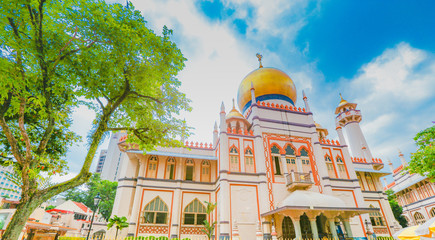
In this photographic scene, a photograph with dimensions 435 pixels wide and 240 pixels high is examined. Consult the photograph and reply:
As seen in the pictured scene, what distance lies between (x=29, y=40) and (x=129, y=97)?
3.37 meters

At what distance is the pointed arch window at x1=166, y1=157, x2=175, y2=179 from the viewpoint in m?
16.9

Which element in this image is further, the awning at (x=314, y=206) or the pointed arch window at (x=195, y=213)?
the pointed arch window at (x=195, y=213)

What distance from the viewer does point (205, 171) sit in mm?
17719

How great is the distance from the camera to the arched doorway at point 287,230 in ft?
46.6

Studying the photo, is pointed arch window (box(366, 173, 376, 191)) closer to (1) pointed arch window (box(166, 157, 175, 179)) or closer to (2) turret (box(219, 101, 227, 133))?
(2) turret (box(219, 101, 227, 133))

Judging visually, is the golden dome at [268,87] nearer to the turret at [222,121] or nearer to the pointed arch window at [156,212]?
the turret at [222,121]

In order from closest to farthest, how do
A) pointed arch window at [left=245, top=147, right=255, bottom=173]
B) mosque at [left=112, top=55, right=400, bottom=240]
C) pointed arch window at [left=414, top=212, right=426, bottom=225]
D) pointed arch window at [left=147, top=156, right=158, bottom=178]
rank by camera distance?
mosque at [left=112, top=55, right=400, bottom=240]
pointed arch window at [left=245, top=147, right=255, bottom=173]
pointed arch window at [left=147, top=156, right=158, bottom=178]
pointed arch window at [left=414, top=212, right=426, bottom=225]

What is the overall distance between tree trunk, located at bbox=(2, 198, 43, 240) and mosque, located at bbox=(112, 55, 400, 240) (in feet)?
32.0

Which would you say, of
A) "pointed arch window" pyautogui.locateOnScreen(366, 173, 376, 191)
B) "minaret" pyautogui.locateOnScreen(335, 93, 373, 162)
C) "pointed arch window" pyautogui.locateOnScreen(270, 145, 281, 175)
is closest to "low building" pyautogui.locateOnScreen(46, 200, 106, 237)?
"pointed arch window" pyautogui.locateOnScreen(270, 145, 281, 175)

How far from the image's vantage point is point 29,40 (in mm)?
5801

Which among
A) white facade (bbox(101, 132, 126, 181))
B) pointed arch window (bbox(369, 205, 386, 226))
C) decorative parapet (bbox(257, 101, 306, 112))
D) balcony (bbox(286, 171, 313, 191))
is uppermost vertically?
white facade (bbox(101, 132, 126, 181))

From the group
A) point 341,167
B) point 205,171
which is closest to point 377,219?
point 341,167

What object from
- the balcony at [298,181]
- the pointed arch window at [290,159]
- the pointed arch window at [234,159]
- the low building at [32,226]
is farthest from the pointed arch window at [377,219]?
the low building at [32,226]

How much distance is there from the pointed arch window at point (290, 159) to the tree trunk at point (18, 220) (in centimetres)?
1533
